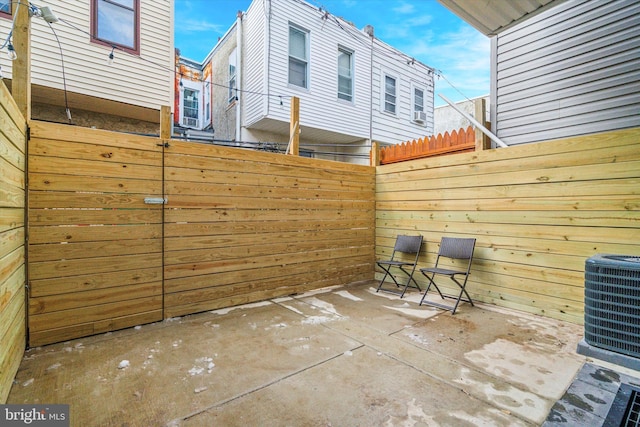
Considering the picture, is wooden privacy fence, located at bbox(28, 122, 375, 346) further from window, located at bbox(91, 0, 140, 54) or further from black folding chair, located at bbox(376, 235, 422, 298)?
window, located at bbox(91, 0, 140, 54)

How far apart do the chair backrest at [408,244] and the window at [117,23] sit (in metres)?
5.61

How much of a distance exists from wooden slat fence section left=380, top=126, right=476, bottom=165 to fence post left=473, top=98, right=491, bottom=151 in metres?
0.09

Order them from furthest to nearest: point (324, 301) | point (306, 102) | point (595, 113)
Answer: point (306, 102) < point (324, 301) < point (595, 113)

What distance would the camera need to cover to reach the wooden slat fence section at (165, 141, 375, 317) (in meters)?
3.34

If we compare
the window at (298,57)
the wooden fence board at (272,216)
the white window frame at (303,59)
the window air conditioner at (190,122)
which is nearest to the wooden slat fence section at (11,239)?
the wooden fence board at (272,216)

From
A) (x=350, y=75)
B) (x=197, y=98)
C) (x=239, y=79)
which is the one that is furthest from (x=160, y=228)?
(x=197, y=98)

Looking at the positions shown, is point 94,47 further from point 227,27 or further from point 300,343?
point 300,343

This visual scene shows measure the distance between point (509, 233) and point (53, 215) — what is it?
181 inches

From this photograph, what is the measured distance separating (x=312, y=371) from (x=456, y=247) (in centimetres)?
259

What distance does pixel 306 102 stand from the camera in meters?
7.42

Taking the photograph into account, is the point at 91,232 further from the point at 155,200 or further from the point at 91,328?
the point at 91,328

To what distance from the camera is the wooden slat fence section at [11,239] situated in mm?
1781

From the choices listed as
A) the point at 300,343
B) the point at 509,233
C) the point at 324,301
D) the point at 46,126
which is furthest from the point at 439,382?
the point at 46,126

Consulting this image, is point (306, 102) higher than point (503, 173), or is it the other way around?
point (306, 102)
